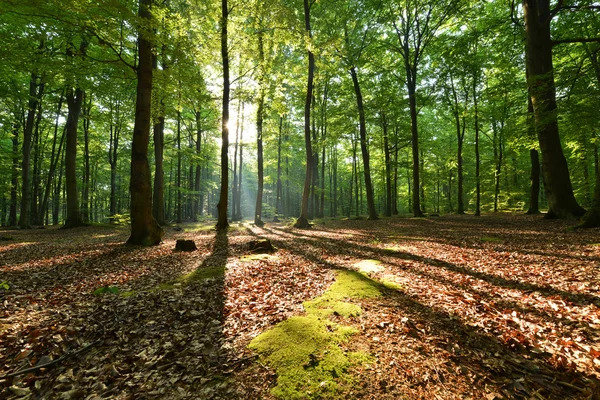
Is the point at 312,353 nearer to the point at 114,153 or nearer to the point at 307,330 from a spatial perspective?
the point at 307,330

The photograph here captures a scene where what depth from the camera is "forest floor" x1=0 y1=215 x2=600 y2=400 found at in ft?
7.68

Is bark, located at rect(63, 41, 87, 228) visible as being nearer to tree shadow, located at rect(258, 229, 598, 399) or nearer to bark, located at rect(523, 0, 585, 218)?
tree shadow, located at rect(258, 229, 598, 399)

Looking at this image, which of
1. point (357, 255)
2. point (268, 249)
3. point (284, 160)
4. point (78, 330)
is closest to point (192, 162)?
point (284, 160)

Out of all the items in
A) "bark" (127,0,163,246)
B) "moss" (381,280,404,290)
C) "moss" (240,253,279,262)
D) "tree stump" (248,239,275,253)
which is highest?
"bark" (127,0,163,246)

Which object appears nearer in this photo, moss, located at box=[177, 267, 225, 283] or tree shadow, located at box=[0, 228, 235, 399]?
tree shadow, located at box=[0, 228, 235, 399]

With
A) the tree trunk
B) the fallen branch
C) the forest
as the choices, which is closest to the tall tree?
the tree trunk

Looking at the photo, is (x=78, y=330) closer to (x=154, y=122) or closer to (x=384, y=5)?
(x=154, y=122)

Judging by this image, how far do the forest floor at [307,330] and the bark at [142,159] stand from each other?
2.79 metres

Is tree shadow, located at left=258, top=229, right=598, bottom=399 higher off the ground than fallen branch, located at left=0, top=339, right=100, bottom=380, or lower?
higher

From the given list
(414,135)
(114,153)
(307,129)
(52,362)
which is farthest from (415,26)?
(114,153)

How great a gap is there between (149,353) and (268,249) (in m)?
5.21

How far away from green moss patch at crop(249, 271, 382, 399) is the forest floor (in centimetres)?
2

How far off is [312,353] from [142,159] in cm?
886

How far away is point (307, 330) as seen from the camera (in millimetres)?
3094
